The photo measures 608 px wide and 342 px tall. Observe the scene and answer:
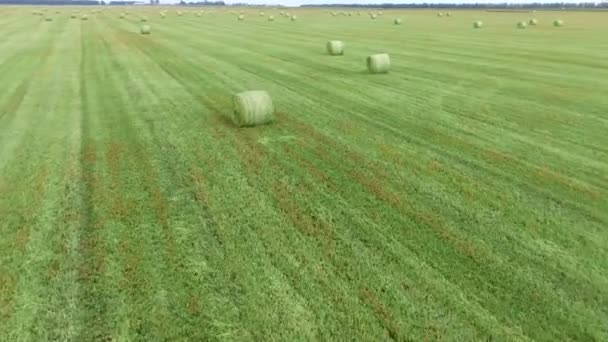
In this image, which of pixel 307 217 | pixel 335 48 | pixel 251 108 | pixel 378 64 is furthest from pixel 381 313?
pixel 335 48

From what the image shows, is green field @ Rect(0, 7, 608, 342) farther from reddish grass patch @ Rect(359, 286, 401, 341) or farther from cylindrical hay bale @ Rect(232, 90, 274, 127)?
cylindrical hay bale @ Rect(232, 90, 274, 127)

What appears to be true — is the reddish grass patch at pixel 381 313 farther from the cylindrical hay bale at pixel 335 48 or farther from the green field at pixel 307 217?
the cylindrical hay bale at pixel 335 48

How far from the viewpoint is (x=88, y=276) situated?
537 centimetres

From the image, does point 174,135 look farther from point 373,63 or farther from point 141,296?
point 373,63

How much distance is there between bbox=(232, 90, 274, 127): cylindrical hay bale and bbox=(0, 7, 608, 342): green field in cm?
34

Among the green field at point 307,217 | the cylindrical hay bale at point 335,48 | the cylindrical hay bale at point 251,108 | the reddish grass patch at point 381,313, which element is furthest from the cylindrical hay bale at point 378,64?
the reddish grass patch at point 381,313

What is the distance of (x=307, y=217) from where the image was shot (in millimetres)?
6922

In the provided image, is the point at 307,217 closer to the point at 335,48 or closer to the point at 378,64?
the point at 378,64

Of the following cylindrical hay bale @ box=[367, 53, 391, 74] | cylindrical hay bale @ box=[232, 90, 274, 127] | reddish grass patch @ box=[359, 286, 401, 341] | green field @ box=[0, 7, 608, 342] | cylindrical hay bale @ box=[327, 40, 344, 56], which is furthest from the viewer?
cylindrical hay bale @ box=[327, 40, 344, 56]

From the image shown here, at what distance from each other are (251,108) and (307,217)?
17.9 ft

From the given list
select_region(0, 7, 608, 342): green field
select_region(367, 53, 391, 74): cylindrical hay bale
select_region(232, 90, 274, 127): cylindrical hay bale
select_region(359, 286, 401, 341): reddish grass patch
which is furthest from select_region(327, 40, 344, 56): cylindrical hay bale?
select_region(359, 286, 401, 341): reddish grass patch

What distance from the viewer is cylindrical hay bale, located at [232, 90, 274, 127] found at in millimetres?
11359

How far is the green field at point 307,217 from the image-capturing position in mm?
4699

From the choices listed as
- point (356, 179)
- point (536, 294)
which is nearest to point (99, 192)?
point (356, 179)
